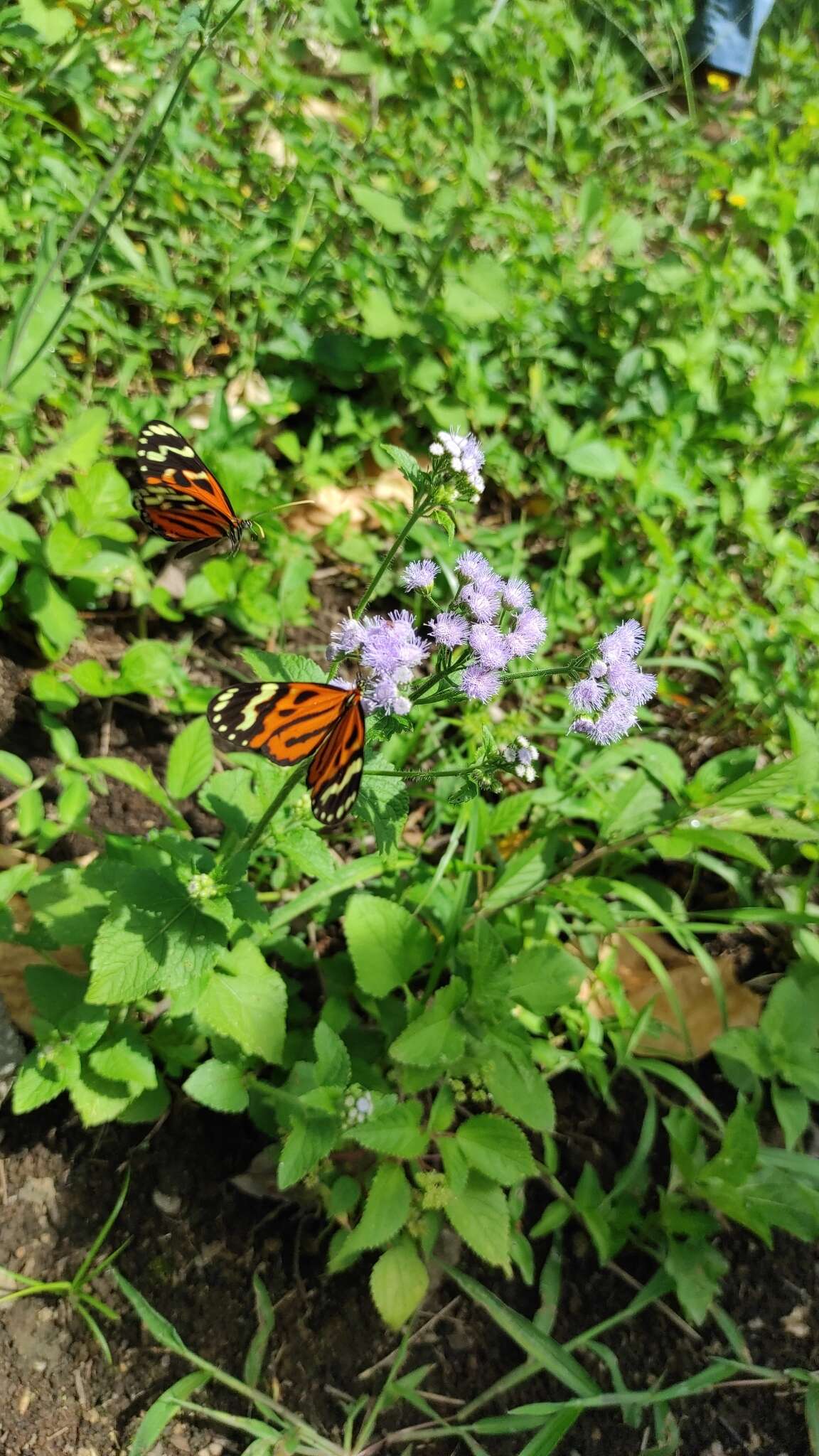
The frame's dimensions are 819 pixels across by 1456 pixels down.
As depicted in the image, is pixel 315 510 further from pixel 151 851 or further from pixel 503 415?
pixel 151 851

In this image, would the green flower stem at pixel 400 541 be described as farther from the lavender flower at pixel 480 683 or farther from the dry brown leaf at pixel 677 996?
the dry brown leaf at pixel 677 996

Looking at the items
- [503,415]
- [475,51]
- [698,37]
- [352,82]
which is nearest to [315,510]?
[503,415]

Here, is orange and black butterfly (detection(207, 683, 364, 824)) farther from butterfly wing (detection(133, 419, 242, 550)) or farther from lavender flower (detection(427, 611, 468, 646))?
butterfly wing (detection(133, 419, 242, 550))

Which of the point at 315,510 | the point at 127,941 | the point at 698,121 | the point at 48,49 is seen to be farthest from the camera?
the point at 698,121

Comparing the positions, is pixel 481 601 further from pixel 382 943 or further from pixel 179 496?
pixel 382 943

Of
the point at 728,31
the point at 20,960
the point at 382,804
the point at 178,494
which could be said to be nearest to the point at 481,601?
the point at 382,804

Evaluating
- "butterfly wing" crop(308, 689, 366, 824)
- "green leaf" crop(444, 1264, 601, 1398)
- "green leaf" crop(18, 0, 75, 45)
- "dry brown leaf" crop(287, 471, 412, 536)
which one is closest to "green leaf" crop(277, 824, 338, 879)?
"butterfly wing" crop(308, 689, 366, 824)
